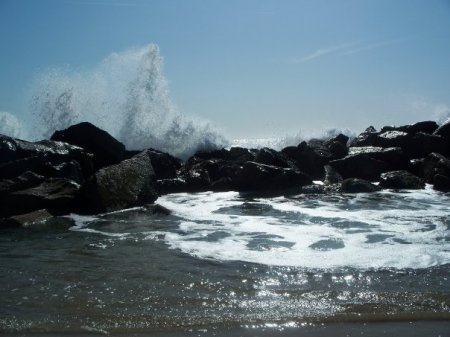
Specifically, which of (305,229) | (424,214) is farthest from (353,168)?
(305,229)

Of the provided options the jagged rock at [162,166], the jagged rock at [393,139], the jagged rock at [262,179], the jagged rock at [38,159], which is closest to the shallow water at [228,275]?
the jagged rock at [38,159]

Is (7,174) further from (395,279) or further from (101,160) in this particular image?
(395,279)

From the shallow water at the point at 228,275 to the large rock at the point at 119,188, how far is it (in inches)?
20.1

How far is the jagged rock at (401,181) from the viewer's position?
537 inches

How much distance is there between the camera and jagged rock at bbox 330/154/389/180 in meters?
15.1

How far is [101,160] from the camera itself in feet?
44.1

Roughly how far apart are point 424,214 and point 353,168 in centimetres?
552

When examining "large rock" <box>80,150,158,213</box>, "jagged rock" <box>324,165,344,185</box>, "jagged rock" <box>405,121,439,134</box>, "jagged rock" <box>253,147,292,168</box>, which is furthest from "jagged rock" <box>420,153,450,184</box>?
"large rock" <box>80,150,158,213</box>

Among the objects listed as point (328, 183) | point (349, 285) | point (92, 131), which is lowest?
point (349, 285)

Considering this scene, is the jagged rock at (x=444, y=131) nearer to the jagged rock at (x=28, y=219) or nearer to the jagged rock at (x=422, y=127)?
the jagged rock at (x=422, y=127)

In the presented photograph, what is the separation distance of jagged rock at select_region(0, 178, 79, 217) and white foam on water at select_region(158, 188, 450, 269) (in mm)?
2236

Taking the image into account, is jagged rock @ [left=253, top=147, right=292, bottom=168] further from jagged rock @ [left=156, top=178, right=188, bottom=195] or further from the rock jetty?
jagged rock @ [left=156, top=178, right=188, bottom=195]

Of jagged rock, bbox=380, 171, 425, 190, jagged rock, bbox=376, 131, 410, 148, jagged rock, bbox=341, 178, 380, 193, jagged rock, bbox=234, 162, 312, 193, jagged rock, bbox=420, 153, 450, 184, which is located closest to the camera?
jagged rock, bbox=341, 178, 380, 193

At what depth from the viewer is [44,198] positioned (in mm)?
9141
